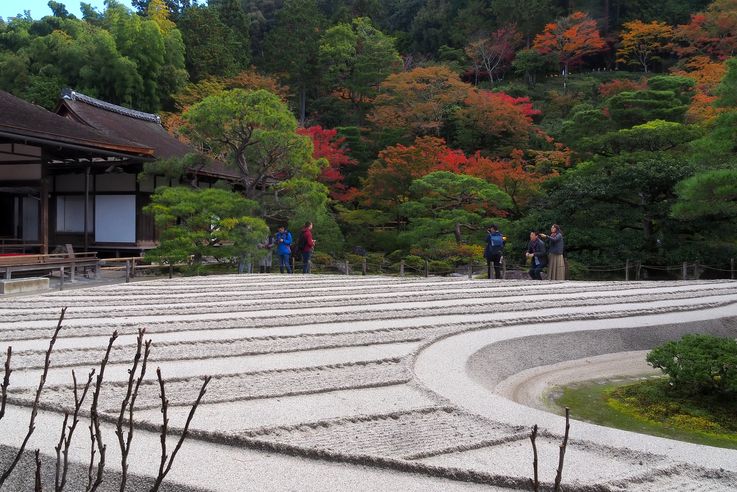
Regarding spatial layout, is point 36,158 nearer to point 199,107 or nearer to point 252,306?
point 199,107

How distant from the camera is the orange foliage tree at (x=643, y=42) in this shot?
1227 inches

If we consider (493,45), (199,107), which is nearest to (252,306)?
(199,107)

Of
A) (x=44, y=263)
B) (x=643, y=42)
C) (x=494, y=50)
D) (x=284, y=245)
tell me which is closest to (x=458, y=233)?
(x=284, y=245)

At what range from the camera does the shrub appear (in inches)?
188

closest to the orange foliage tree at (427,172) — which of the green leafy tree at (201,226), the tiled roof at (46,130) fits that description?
the green leafy tree at (201,226)

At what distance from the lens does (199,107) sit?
12.4 meters

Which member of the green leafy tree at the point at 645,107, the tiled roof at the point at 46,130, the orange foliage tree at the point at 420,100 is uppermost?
the orange foliage tree at the point at 420,100

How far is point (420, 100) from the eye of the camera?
24.8m

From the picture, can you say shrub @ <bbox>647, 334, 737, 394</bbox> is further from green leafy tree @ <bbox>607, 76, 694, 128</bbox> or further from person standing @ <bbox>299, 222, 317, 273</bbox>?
green leafy tree @ <bbox>607, 76, 694, 128</bbox>

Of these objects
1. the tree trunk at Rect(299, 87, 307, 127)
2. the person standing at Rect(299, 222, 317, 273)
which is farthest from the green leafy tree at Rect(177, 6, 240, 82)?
the person standing at Rect(299, 222, 317, 273)

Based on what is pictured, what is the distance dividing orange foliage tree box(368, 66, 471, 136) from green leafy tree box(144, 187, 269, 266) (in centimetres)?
1269

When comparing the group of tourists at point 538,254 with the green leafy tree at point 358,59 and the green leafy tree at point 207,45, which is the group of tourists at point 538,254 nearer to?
the green leafy tree at point 358,59

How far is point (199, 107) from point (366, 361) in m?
9.26

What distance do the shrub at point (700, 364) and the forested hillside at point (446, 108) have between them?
368 cm
